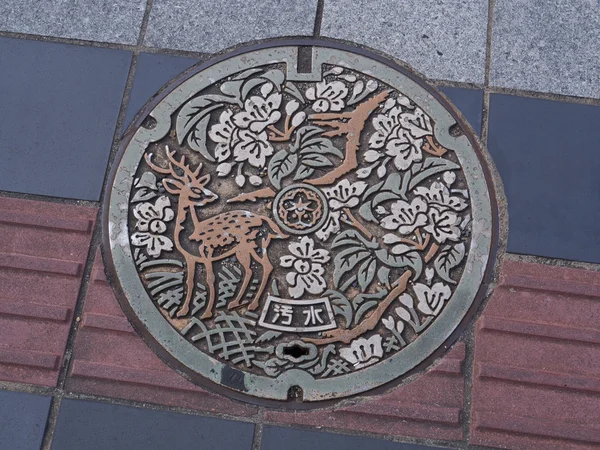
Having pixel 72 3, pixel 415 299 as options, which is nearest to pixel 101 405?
Answer: pixel 415 299

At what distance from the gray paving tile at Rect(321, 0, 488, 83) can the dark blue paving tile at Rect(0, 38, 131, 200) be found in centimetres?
78

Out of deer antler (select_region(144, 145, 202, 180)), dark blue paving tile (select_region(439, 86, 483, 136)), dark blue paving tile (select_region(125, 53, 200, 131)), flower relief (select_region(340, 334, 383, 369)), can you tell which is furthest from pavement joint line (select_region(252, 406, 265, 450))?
dark blue paving tile (select_region(439, 86, 483, 136))

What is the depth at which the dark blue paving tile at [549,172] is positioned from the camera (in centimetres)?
202

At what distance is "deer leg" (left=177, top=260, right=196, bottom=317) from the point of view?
1.92m

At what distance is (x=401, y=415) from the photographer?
185cm

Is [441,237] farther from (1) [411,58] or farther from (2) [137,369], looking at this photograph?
(2) [137,369]

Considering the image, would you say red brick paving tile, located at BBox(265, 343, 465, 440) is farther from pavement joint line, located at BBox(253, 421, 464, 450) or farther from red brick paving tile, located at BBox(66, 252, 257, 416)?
red brick paving tile, located at BBox(66, 252, 257, 416)

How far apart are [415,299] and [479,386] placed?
31cm

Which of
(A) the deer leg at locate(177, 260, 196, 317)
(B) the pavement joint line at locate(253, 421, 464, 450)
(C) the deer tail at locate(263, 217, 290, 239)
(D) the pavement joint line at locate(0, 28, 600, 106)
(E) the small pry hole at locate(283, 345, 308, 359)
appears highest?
(D) the pavement joint line at locate(0, 28, 600, 106)

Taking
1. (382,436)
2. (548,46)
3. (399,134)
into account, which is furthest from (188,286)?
(548,46)

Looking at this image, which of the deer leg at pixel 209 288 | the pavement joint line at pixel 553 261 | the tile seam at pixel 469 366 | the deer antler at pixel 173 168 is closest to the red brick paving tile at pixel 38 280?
the deer antler at pixel 173 168

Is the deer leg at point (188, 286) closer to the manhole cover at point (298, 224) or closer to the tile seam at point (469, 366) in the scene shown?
the manhole cover at point (298, 224)

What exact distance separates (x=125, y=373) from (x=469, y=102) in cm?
→ 139

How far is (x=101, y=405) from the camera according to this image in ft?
6.07
